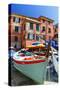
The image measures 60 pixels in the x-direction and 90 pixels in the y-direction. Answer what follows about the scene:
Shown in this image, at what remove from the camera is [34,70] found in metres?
1.95

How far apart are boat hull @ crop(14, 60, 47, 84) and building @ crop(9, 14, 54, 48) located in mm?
180

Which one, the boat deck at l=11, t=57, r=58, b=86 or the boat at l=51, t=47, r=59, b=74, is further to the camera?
the boat at l=51, t=47, r=59, b=74

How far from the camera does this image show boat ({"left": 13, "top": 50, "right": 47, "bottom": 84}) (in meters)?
1.92

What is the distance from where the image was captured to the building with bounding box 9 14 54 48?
190 centimetres

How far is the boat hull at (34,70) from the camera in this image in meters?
1.92

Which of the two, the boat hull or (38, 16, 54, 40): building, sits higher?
(38, 16, 54, 40): building

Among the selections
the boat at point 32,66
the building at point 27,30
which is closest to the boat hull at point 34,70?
the boat at point 32,66

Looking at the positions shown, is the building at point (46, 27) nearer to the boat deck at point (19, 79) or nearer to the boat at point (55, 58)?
the boat at point (55, 58)

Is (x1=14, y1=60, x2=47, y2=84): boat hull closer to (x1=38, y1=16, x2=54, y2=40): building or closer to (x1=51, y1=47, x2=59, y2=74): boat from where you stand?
(x1=51, y1=47, x2=59, y2=74): boat

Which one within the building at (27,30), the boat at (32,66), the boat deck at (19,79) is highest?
the building at (27,30)

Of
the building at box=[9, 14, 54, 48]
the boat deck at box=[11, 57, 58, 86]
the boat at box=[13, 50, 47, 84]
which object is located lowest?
the boat deck at box=[11, 57, 58, 86]

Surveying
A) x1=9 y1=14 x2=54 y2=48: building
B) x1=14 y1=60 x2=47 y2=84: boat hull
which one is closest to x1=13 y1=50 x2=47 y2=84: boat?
x1=14 y1=60 x2=47 y2=84: boat hull

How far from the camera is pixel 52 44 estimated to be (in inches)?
79.2

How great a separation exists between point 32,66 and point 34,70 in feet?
0.14
